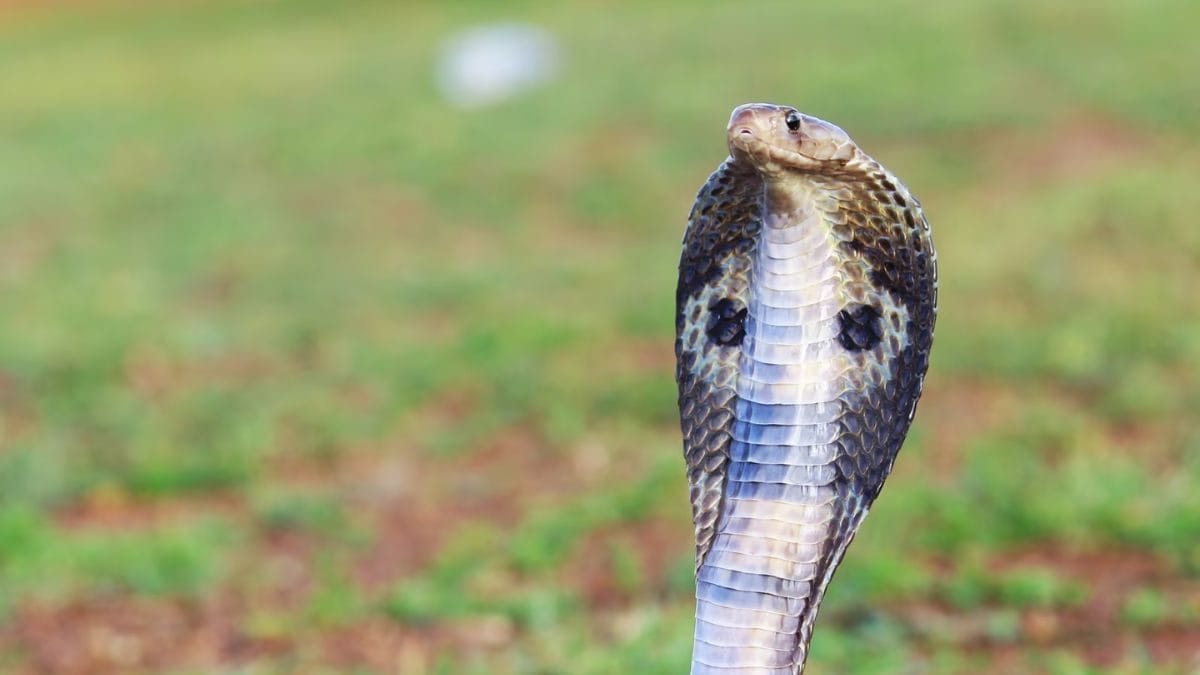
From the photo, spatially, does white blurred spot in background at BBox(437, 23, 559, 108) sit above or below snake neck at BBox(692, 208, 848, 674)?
above

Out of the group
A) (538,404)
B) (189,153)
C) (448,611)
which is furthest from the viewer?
(189,153)

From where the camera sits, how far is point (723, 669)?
2.09 meters

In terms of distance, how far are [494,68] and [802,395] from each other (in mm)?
11667

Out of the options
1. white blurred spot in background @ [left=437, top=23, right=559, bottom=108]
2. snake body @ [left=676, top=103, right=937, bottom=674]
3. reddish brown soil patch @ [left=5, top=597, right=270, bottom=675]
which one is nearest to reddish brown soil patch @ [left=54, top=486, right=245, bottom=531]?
reddish brown soil patch @ [left=5, top=597, right=270, bottom=675]

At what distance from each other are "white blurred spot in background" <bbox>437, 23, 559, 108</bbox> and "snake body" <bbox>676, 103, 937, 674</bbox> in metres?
10.7

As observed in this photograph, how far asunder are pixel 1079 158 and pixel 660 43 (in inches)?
258

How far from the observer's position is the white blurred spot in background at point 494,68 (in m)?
13.0

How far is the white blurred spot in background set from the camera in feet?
42.8

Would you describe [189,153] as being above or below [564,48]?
below

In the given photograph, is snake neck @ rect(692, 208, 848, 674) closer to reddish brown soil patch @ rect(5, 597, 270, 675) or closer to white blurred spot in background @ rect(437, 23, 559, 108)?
reddish brown soil patch @ rect(5, 597, 270, 675)

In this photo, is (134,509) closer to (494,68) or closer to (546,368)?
(546,368)

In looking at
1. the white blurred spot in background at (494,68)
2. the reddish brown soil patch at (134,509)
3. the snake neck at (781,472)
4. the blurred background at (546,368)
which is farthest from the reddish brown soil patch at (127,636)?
the white blurred spot in background at (494,68)

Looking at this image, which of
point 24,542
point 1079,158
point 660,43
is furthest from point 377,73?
point 24,542

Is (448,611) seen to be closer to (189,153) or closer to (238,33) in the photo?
(189,153)
